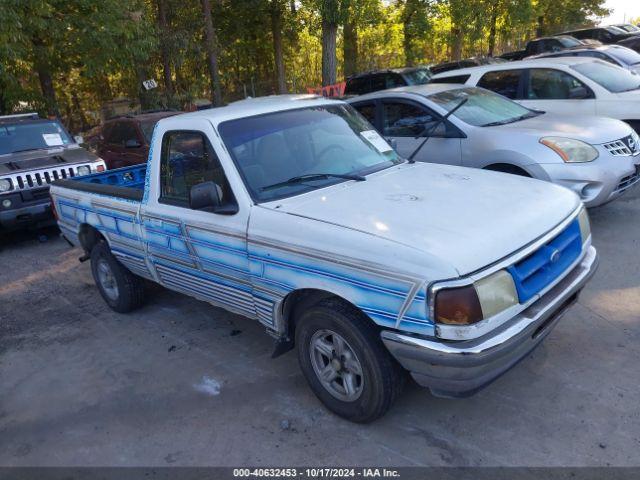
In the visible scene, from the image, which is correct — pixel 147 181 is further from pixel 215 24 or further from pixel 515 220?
pixel 215 24

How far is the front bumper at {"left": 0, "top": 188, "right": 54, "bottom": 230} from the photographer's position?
7484mm

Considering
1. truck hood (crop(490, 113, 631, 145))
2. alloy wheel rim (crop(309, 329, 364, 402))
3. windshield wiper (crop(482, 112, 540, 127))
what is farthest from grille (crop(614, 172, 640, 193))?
alloy wheel rim (crop(309, 329, 364, 402))

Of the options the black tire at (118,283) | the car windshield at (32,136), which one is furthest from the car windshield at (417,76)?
the black tire at (118,283)

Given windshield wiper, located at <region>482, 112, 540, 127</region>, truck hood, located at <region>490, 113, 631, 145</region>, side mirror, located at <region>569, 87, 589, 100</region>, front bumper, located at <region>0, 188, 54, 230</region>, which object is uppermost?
side mirror, located at <region>569, 87, 589, 100</region>

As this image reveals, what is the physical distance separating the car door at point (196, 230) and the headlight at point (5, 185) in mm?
4276

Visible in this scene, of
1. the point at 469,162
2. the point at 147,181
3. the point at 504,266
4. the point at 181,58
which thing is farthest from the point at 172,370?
the point at 181,58

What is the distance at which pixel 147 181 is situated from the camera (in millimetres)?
4285

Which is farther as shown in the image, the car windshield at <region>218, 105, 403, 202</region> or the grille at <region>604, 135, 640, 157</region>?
the grille at <region>604, 135, 640, 157</region>

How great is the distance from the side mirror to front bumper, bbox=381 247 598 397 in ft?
20.0

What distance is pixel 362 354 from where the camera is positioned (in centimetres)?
298

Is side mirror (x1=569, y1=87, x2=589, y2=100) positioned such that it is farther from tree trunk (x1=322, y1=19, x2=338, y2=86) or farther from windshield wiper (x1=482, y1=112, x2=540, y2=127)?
tree trunk (x1=322, y1=19, x2=338, y2=86)

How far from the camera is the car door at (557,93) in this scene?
26.2 ft

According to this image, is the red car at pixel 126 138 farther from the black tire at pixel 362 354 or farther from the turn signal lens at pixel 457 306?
the turn signal lens at pixel 457 306

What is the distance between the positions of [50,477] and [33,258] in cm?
502
